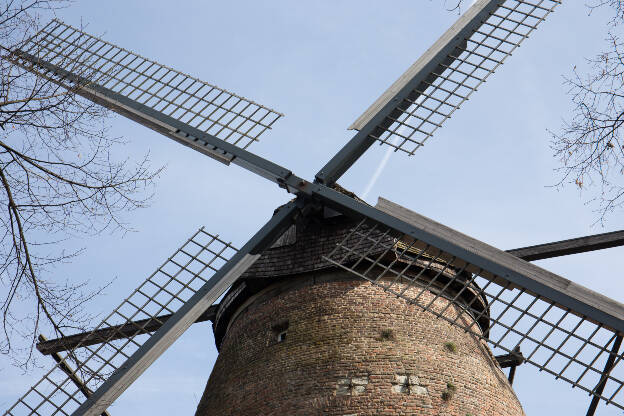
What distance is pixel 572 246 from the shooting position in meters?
9.20

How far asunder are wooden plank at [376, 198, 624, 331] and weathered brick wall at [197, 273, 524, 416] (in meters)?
0.88

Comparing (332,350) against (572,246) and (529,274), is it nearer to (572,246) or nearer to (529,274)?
(529,274)

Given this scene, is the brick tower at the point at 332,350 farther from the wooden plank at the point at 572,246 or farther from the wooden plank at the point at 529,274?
the wooden plank at the point at 572,246

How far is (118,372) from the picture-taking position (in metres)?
8.15

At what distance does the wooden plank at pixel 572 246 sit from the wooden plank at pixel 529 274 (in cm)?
133

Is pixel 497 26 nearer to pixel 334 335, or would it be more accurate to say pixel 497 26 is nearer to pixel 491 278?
pixel 491 278

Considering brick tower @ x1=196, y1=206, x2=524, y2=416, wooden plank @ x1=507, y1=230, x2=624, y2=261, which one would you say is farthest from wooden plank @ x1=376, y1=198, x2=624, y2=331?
wooden plank @ x1=507, y1=230, x2=624, y2=261

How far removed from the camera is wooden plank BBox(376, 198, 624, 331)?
752 centimetres

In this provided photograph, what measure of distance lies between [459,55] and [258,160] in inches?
109

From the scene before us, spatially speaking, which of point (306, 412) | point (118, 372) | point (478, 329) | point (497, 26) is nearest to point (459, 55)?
point (497, 26)

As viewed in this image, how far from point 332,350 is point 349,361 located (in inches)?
9.2

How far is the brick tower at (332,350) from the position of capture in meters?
7.91

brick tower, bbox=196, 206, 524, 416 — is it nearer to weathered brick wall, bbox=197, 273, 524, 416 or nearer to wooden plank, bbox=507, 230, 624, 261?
weathered brick wall, bbox=197, 273, 524, 416

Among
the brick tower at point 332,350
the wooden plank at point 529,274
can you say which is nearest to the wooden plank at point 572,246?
the brick tower at point 332,350
